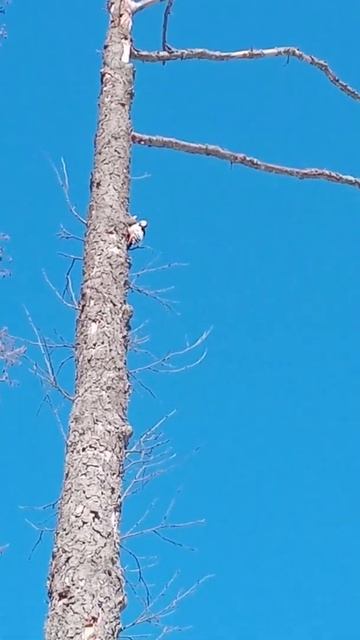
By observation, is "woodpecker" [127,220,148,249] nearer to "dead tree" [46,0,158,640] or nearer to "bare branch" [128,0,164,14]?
"dead tree" [46,0,158,640]

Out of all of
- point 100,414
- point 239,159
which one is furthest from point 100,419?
point 239,159

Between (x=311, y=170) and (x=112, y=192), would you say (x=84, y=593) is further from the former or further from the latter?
(x=311, y=170)

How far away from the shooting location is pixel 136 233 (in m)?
4.06

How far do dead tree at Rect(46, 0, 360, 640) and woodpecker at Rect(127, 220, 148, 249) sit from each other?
0.03m

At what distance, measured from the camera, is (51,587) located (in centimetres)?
290

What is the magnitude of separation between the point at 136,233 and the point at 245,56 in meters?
1.86

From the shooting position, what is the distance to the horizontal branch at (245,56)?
521 centimetres

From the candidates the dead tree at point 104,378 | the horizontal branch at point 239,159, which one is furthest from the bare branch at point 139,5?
the horizontal branch at point 239,159

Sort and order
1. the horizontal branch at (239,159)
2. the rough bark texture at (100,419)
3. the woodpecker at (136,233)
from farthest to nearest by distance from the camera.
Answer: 1. the horizontal branch at (239,159)
2. the woodpecker at (136,233)
3. the rough bark texture at (100,419)

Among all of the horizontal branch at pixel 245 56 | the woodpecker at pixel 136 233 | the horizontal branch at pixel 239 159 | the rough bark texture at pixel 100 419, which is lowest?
the rough bark texture at pixel 100 419

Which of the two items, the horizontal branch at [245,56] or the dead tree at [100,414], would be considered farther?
the horizontal branch at [245,56]

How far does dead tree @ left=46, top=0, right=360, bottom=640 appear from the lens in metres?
2.84

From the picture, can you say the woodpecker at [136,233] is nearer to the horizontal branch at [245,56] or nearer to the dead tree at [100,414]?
the dead tree at [100,414]

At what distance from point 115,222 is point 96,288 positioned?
0.42m
